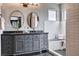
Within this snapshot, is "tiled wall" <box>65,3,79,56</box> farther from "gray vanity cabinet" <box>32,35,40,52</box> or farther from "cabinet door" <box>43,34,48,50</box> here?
"gray vanity cabinet" <box>32,35,40,52</box>

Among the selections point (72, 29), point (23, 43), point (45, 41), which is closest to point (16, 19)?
point (23, 43)

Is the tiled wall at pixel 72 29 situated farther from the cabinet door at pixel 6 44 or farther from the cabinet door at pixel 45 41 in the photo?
the cabinet door at pixel 6 44

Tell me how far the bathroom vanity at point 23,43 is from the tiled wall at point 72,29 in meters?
0.26

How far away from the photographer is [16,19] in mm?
1581

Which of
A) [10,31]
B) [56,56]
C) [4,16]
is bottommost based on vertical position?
[56,56]

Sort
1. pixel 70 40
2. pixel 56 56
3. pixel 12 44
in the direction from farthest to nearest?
1. pixel 12 44
2. pixel 70 40
3. pixel 56 56

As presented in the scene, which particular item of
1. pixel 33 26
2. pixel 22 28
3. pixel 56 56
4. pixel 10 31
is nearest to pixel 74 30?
pixel 56 56

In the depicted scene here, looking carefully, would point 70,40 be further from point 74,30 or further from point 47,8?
point 47,8

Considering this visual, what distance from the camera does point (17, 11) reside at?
4.93ft

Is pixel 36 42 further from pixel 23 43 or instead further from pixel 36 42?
pixel 23 43

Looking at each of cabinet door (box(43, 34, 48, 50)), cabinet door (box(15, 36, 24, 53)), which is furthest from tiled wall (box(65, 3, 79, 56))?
cabinet door (box(15, 36, 24, 53))

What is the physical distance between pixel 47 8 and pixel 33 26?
291 mm

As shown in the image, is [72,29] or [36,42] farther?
[36,42]

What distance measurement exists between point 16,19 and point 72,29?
2.21 feet
